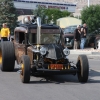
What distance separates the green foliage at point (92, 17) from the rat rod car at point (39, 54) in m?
26.3

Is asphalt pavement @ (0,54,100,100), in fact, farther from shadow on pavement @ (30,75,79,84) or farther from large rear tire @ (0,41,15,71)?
large rear tire @ (0,41,15,71)

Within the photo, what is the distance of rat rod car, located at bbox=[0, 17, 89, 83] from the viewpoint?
11688mm

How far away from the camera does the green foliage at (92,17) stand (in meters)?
40.4

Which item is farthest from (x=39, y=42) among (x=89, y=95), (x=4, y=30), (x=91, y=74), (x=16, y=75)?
(x=4, y=30)

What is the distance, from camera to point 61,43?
13203 mm

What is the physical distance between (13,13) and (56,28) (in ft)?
111

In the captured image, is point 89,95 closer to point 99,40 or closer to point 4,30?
point 4,30

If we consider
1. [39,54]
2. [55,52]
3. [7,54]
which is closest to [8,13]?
[7,54]

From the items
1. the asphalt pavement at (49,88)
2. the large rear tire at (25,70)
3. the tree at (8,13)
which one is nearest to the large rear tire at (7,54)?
the asphalt pavement at (49,88)

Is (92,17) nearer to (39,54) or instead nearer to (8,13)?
(8,13)

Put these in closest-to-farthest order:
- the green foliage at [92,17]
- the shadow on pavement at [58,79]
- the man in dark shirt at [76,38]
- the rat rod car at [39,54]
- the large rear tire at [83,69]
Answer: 1. the rat rod car at [39,54]
2. the large rear tire at [83,69]
3. the shadow on pavement at [58,79]
4. the man in dark shirt at [76,38]
5. the green foliage at [92,17]

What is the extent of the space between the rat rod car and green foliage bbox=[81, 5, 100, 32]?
26.3 meters

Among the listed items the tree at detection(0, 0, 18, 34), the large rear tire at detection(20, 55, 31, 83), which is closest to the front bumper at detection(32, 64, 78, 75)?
the large rear tire at detection(20, 55, 31, 83)

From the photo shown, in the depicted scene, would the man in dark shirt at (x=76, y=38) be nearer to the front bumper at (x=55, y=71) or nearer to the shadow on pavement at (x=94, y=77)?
the shadow on pavement at (x=94, y=77)
